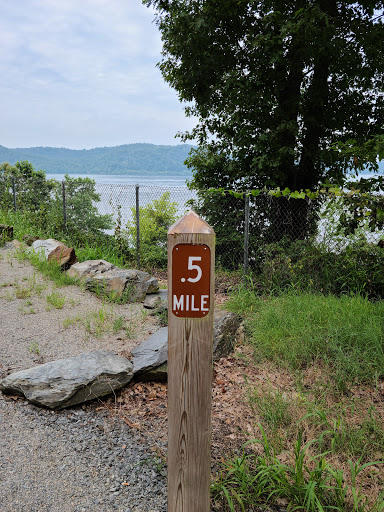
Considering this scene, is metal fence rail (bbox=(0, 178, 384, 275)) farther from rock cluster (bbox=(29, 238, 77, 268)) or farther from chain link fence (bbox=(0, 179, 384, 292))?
rock cluster (bbox=(29, 238, 77, 268))

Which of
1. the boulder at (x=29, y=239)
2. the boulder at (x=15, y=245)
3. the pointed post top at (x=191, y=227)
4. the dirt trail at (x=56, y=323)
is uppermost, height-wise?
the pointed post top at (x=191, y=227)

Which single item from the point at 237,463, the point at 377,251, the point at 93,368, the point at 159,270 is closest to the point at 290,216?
the point at 377,251

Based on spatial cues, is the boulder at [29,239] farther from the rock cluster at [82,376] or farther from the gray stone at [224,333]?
the rock cluster at [82,376]

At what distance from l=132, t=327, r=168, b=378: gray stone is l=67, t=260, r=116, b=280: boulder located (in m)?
2.69

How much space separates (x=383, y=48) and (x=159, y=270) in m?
5.63

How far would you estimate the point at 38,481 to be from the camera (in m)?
2.54

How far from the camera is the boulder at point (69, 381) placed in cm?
341

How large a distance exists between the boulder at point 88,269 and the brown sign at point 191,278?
16.7ft

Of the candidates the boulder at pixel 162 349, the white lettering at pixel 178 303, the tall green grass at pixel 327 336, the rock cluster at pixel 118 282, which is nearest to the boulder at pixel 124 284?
the rock cluster at pixel 118 282

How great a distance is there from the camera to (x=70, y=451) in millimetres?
2838

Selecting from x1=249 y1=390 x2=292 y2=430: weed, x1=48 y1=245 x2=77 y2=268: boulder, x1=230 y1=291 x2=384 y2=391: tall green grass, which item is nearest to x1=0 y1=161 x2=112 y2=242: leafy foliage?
x1=48 y1=245 x2=77 y2=268: boulder

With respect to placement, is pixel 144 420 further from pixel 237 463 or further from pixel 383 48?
pixel 383 48

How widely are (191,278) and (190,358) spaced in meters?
0.38

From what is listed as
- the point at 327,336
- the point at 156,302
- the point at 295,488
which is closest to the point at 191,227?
the point at 295,488
